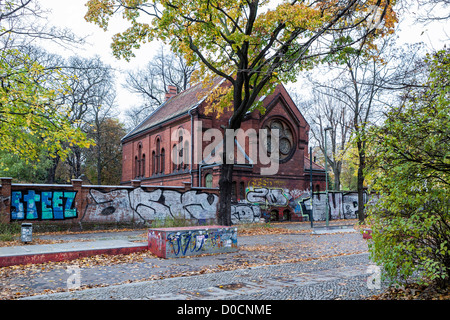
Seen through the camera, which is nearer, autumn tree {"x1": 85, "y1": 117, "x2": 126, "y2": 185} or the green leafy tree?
the green leafy tree

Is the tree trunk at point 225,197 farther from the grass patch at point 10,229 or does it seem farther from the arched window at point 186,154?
the arched window at point 186,154

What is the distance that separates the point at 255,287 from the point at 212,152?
75.9ft

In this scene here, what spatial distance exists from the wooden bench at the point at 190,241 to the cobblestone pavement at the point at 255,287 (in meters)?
2.76

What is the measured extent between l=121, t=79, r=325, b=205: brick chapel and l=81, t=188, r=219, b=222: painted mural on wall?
89.8 inches

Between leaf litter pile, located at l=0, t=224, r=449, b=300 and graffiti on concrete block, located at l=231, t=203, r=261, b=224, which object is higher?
graffiti on concrete block, located at l=231, t=203, r=261, b=224

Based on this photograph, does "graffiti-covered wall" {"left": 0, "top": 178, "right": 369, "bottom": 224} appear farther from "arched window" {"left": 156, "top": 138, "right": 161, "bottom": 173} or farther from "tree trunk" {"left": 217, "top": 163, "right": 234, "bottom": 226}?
"arched window" {"left": 156, "top": 138, "right": 161, "bottom": 173}

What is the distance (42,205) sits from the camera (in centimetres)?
1958

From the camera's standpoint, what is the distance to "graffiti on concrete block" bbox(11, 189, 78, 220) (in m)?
18.8

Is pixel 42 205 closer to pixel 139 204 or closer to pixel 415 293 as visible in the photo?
pixel 139 204

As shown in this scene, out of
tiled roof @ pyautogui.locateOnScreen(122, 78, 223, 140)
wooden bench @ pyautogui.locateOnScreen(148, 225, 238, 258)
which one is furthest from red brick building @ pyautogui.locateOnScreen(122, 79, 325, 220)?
Result: wooden bench @ pyautogui.locateOnScreen(148, 225, 238, 258)

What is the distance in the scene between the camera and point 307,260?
34.9ft

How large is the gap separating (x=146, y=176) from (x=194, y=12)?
24.1 meters

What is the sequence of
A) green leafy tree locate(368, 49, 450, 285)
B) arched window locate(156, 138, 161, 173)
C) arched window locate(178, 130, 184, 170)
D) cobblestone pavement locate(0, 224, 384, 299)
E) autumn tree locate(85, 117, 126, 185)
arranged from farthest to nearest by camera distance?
autumn tree locate(85, 117, 126, 185)
arched window locate(156, 138, 161, 173)
arched window locate(178, 130, 184, 170)
cobblestone pavement locate(0, 224, 384, 299)
green leafy tree locate(368, 49, 450, 285)

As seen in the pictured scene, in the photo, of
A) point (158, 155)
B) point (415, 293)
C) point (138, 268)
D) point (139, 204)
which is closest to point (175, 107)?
point (158, 155)
